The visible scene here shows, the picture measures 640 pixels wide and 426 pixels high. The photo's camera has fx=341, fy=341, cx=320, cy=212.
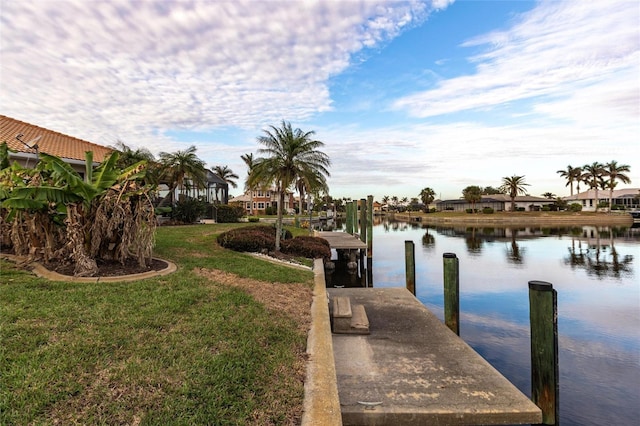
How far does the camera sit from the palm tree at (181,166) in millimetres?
27688

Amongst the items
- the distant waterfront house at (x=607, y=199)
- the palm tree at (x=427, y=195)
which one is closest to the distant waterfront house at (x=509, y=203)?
the distant waterfront house at (x=607, y=199)

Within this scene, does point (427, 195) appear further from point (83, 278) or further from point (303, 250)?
point (83, 278)

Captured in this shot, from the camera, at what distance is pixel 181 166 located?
90.9 ft

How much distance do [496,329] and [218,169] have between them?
70279mm

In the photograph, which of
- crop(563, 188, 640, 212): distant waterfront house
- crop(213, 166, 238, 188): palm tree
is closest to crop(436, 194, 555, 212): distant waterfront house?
crop(563, 188, 640, 212): distant waterfront house

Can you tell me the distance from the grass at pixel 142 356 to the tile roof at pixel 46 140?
48.7ft

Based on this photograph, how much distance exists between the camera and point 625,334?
1152cm

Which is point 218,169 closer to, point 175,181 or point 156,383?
point 175,181

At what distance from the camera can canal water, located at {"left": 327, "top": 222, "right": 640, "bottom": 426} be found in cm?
791

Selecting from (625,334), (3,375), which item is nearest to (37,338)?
(3,375)

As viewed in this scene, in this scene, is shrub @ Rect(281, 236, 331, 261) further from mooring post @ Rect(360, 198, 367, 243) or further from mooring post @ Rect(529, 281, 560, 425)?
mooring post @ Rect(529, 281, 560, 425)

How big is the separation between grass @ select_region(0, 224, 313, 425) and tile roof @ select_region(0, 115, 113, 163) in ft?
48.7

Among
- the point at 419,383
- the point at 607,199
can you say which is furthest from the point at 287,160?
the point at 607,199

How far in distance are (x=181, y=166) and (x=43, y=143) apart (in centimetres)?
907
